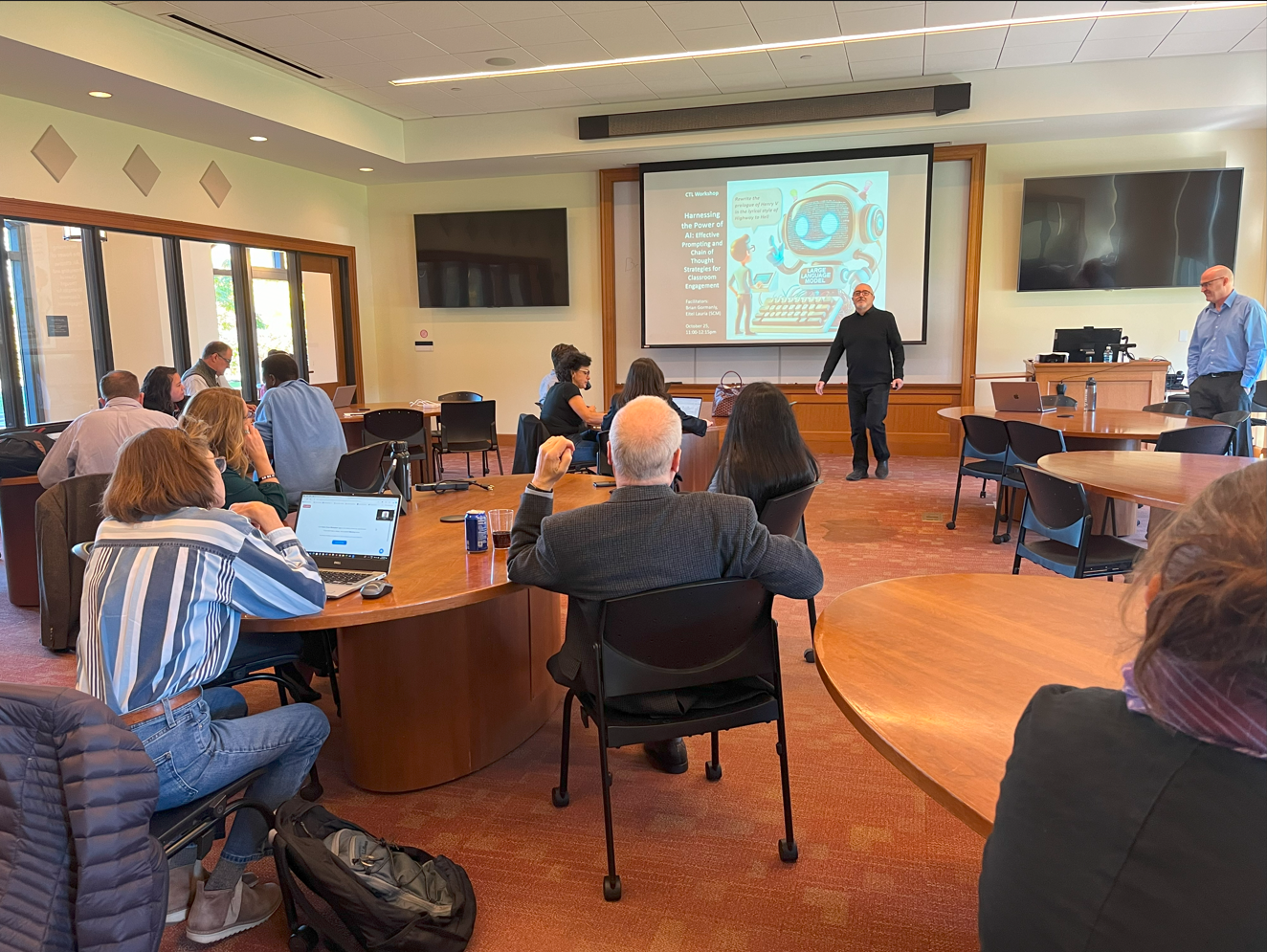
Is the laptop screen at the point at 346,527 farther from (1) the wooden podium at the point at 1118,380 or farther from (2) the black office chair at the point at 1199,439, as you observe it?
(1) the wooden podium at the point at 1118,380

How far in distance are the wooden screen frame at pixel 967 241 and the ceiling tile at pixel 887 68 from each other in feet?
3.33

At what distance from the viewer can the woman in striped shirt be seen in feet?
5.83

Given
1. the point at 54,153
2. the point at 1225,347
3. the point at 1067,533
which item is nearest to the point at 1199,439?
the point at 1067,533

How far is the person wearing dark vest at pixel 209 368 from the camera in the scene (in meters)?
6.13

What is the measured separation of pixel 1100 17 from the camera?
6.13 metres

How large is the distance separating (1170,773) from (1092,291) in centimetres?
→ 878

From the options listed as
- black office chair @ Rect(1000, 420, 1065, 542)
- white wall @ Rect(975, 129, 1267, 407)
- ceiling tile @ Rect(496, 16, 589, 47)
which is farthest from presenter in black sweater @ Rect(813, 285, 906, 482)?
ceiling tile @ Rect(496, 16, 589, 47)

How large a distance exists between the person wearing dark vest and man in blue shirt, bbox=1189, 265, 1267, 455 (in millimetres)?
7146

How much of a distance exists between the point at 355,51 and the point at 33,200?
8.73ft

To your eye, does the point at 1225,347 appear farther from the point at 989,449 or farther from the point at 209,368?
the point at 209,368

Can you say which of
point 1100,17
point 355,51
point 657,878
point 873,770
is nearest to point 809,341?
point 1100,17

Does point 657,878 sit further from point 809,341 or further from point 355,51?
point 809,341

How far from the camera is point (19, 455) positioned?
4656 millimetres

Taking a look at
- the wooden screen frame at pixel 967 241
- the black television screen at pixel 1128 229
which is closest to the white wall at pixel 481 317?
the wooden screen frame at pixel 967 241
